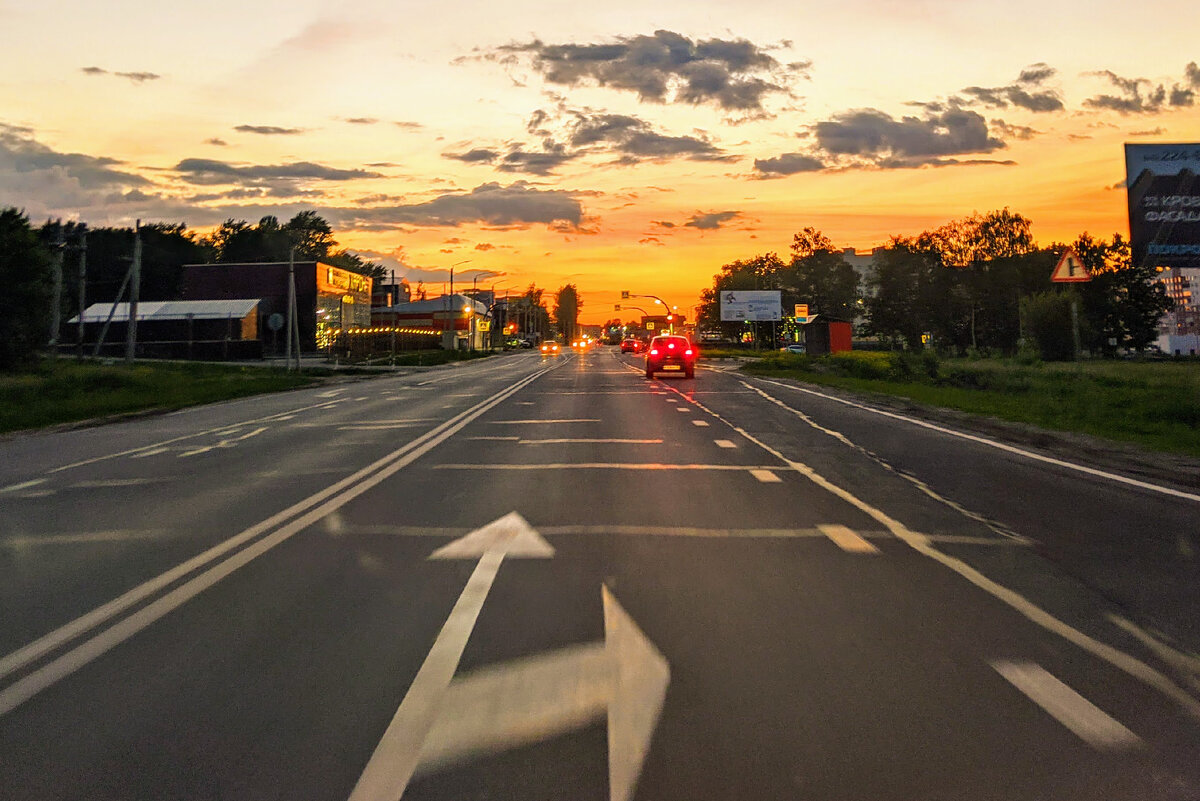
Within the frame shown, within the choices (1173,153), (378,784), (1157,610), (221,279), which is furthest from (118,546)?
(221,279)

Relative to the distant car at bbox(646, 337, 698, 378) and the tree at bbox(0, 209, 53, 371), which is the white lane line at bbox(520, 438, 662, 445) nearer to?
the distant car at bbox(646, 337, 698, 378)

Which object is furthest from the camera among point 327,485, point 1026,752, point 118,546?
point 327,485

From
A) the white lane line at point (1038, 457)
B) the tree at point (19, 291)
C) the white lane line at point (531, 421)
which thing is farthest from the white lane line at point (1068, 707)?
the tree at point (19, 291)

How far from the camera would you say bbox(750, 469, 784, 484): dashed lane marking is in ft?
38.9

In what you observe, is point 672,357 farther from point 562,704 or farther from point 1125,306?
point 1125,306

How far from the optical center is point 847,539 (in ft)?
27.5

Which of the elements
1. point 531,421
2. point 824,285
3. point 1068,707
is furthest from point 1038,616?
point 824,285

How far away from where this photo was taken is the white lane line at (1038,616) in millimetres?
4785

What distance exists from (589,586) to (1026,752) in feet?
10.6

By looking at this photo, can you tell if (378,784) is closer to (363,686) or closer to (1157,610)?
(363,686)

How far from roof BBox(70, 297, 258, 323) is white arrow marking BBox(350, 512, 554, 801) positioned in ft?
237

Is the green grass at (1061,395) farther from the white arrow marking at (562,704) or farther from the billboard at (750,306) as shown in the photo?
the billboard at (750,306)

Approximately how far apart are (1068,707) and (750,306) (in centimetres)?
10796

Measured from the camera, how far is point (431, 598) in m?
6.49
